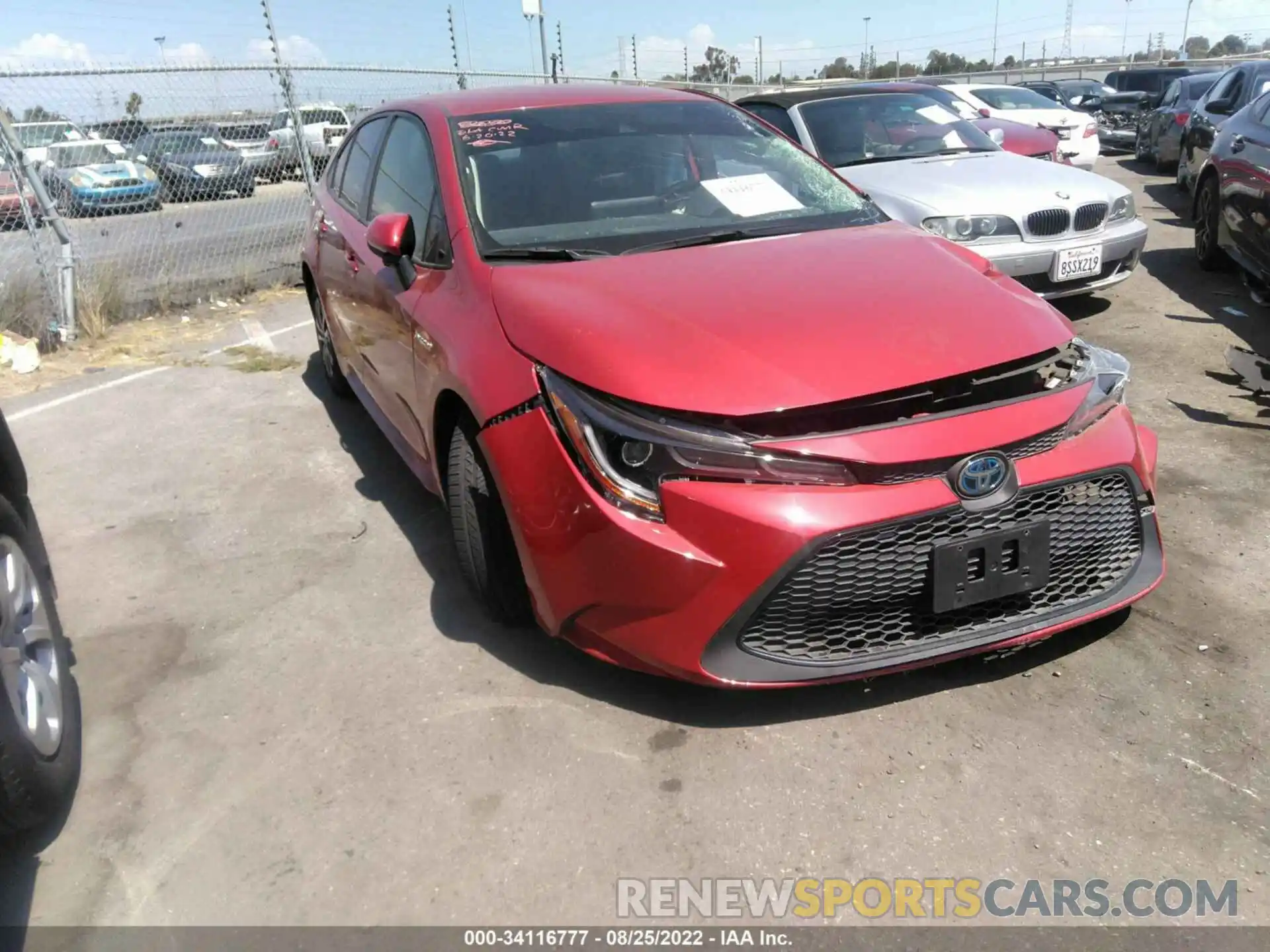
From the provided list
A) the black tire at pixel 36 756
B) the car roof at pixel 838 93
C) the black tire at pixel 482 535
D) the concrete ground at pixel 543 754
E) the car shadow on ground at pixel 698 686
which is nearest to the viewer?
the black tire at pixel 36 756

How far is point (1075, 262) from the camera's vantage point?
5.75 m

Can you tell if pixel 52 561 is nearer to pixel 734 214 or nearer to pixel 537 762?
pixel 537 762

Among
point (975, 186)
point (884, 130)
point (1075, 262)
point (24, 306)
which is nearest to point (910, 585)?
point (1075, 262)

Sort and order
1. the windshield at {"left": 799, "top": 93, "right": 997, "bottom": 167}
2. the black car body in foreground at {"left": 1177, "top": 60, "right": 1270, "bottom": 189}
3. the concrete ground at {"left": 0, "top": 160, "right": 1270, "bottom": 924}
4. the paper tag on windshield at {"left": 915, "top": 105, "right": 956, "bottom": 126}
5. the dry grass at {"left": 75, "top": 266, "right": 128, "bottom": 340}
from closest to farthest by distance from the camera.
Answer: the concrete ground at {"left": 0, "top": 160, "right": 1270, "bottom": 924}, the windshield at {"left": 799, "top": 93, "right": 997, "bottom": 167}, the dry grass at {"left": 75, "top": 266, "right": 128, "bottom": 340}, the paper tag on windshield at {"left": 915, "top": 105, "right": 956, "bottom": 126}, the black car body in foreground at {"left": 1177, "top": 60, "right": 1270, "bottom": 189}

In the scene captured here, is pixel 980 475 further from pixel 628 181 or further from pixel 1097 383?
pixel 628 181

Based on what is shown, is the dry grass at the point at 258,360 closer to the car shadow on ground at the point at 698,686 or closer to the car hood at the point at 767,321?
the car shadow on ground at the point at 698,686

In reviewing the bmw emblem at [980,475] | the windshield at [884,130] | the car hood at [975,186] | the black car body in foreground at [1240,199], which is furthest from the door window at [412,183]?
the black car body in foreground at [1240,199]

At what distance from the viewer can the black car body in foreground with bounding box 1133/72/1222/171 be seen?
13.1m

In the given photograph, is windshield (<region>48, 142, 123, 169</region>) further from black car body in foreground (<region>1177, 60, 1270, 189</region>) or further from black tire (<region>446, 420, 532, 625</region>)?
black car body in foreground (<region>1177, 60, 1270, 189</region>)

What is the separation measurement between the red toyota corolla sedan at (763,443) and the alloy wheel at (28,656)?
1.16m

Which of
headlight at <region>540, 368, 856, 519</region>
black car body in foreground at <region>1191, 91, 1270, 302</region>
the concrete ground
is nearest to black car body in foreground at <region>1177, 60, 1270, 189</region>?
black car body in foreground at <region>1191, 91, 1270, 302</region>

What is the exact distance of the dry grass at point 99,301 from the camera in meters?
7.14

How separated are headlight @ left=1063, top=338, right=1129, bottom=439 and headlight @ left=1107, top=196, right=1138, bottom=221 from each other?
3672 millimetres

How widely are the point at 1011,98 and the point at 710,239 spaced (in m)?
12.6
